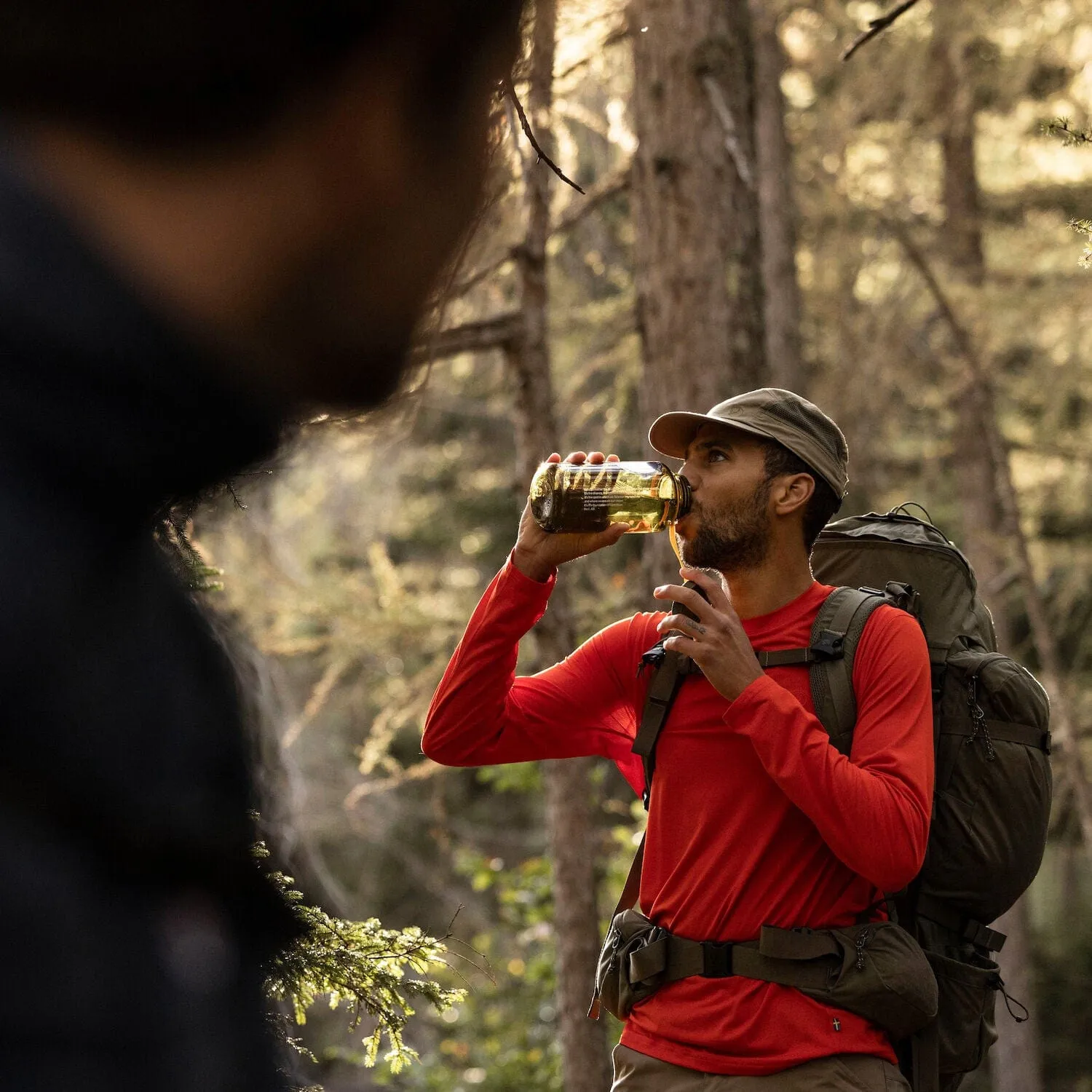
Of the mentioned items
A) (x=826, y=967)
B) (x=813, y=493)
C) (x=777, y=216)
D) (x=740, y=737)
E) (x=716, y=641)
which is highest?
(x=777, y=216)

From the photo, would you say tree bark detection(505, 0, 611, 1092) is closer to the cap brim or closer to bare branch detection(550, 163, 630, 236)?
bare branch detection(550, 163, 630, 236)

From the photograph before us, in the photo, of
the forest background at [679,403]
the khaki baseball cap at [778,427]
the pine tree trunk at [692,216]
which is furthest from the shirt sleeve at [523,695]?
the pine tree trunk at [692,216]

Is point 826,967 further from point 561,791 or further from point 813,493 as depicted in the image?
point 561,791

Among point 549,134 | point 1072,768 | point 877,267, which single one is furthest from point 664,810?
point 877,267

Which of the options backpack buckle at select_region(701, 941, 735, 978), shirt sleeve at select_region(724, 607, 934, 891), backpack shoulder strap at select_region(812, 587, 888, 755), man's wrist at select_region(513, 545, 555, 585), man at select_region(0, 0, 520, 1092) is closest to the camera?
man at select_region(0, 0, 520, 1092)

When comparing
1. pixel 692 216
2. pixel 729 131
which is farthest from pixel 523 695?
pixel 729 131

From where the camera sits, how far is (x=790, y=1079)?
9.81 feet

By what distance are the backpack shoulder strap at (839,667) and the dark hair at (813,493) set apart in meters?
0.33

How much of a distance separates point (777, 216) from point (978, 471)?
5705 mm

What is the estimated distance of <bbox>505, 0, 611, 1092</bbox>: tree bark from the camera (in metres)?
6.23

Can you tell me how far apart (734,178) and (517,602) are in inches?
139

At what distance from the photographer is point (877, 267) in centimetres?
1459

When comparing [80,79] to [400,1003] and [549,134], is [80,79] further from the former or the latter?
[549,134]

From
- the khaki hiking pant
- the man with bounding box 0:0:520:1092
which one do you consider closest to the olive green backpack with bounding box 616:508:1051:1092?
the khaki hiking pant
